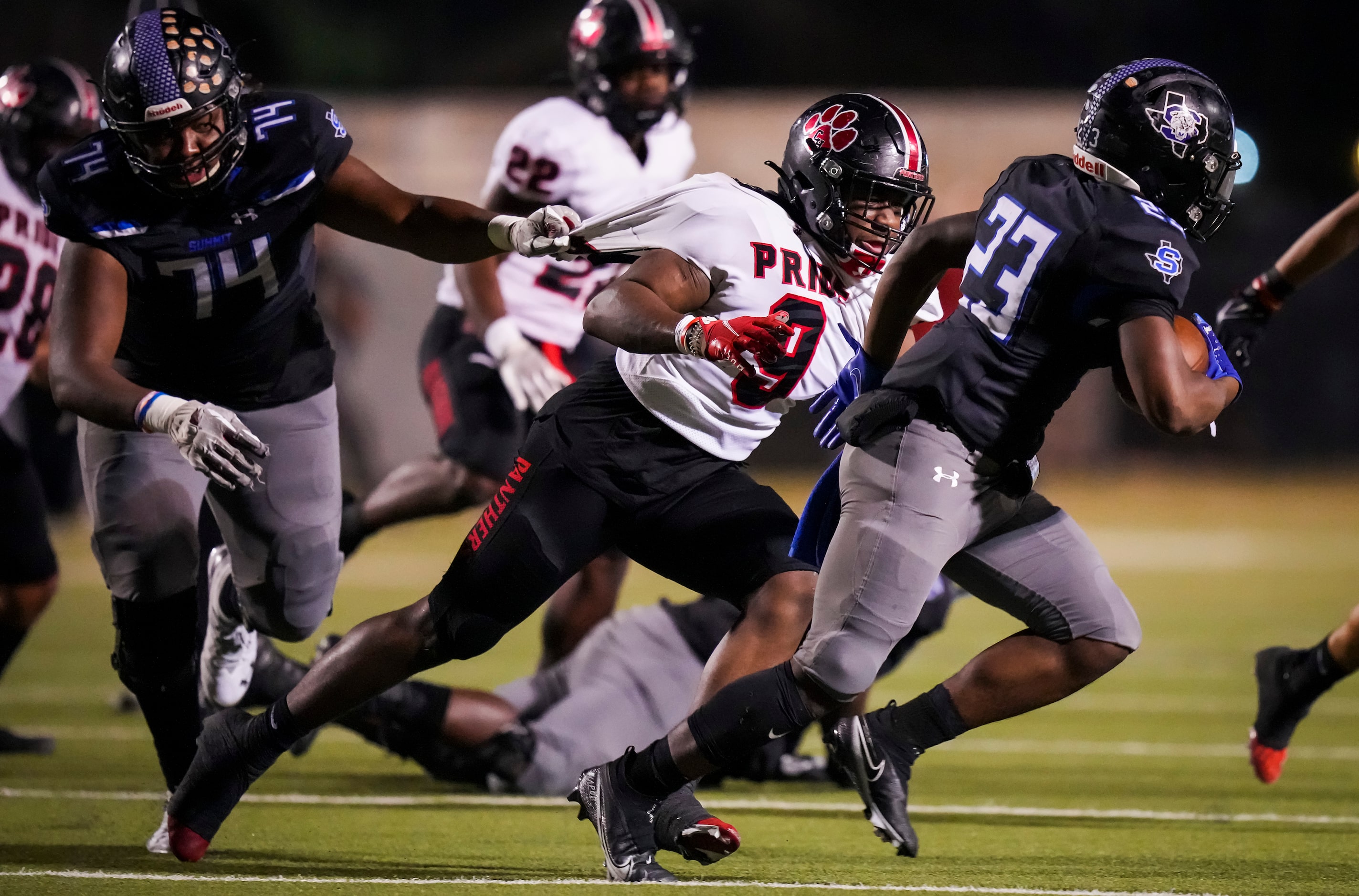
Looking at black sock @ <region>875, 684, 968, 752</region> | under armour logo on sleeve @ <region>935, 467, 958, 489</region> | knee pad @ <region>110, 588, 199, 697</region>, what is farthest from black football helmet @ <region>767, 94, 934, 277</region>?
knee pad @ <region>110, 588, 199, 697</region>

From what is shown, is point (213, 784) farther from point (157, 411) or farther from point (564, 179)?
point (564, 179)

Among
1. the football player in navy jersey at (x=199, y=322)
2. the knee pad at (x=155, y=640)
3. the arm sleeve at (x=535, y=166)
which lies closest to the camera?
the football player in navy jersey at (x=199, y=322)

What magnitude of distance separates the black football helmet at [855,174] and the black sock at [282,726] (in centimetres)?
146

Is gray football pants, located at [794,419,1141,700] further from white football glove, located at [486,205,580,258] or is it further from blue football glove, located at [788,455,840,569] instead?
white football glove, located at [486,205,580,258]

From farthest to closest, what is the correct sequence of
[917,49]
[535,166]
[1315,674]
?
1. [917,49]
2. [535,166]
3. [1315,674]

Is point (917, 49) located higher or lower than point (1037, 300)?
lower

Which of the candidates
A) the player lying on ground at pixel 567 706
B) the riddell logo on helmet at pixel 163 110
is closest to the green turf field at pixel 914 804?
the player lying on ground at pixel 567 706

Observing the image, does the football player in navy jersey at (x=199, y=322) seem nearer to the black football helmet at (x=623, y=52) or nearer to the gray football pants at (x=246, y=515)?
the gray football pants at (x=246, y=515)

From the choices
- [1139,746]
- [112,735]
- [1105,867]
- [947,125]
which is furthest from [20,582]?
[947,125]

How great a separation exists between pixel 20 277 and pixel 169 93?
1.53 meters

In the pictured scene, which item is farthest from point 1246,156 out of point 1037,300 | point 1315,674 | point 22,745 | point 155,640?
point 22,745

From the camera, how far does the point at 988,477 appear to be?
345cm

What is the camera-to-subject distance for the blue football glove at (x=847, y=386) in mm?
3725

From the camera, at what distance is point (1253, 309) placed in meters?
4.65
